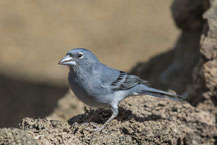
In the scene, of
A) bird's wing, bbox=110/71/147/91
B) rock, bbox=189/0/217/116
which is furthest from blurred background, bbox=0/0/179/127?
rock, bbox=189/0/217/116

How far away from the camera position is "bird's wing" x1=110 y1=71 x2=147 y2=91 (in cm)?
517

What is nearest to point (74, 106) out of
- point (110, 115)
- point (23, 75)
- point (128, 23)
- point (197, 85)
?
point (110, 115)

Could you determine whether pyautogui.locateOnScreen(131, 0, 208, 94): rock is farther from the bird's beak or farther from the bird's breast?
the bird's beak

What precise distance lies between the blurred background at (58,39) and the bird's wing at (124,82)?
392 cm

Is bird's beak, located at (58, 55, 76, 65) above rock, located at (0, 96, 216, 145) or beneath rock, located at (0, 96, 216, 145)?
above

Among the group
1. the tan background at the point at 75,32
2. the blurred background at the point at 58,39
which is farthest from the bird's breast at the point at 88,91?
the tan background at the point at 75,32

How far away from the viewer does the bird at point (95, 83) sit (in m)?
4.89

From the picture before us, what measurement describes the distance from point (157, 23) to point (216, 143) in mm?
8658

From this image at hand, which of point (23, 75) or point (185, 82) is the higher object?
point (23, 75)

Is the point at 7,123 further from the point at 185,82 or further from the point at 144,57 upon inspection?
the point at 144,57

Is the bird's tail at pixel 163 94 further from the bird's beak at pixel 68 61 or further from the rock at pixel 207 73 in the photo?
the bird's beak at pixel 68 61

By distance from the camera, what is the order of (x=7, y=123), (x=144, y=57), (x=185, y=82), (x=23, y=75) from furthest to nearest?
(x=144, y=57), (x=23, y=75), (x=7, y=123), (x=185, y=82)

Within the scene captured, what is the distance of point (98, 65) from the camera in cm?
516

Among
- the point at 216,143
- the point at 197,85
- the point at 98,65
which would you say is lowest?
the point at 216,143
